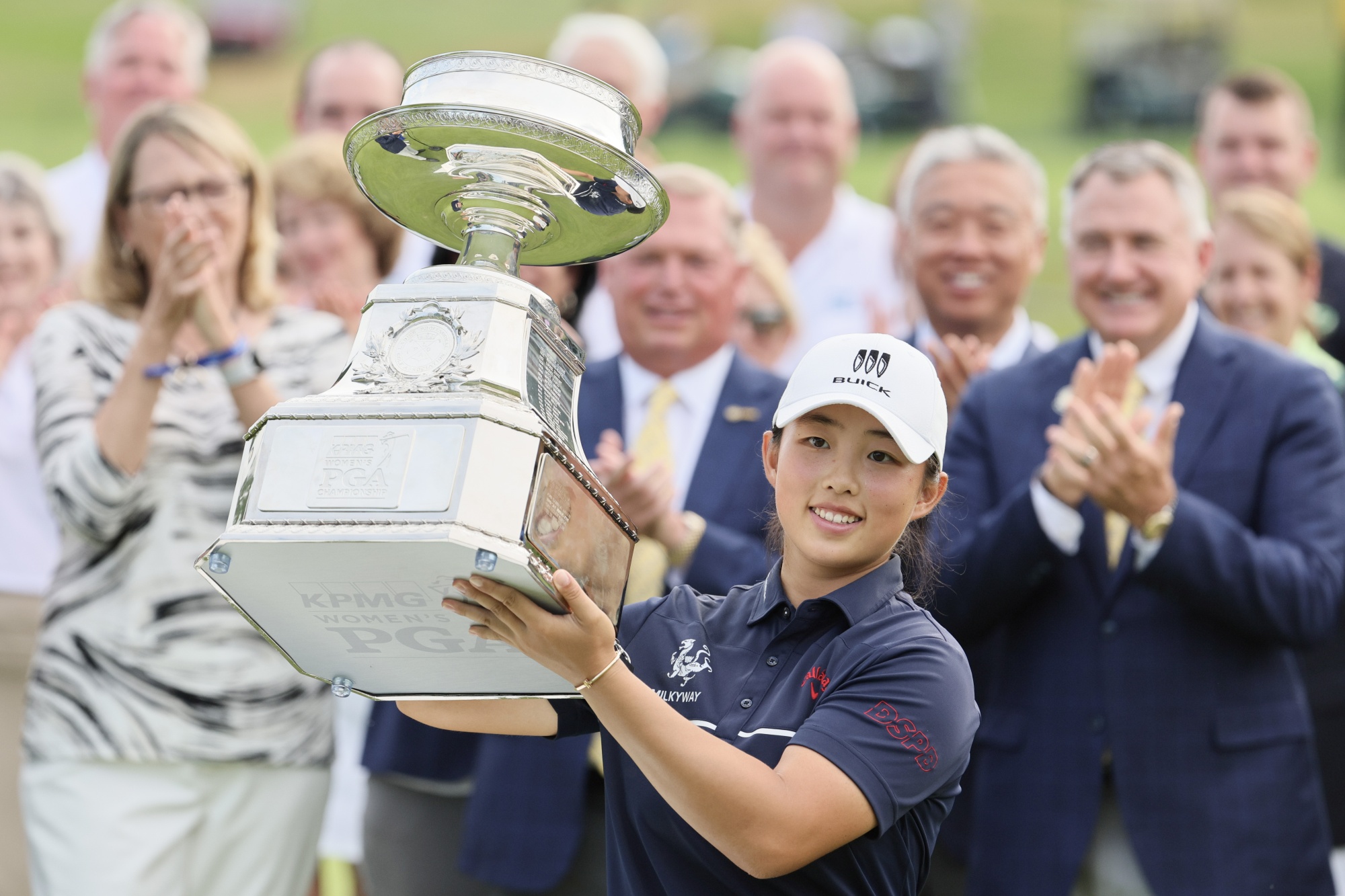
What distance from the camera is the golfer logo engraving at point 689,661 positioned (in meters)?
2.48

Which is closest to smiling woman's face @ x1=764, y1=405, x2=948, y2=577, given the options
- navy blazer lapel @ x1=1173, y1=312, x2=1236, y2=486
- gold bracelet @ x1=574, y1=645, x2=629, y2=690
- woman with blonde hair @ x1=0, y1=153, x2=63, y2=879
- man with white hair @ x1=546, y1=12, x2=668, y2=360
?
gold bracelet @ x1=574, y1=645, x2=629, y2=690

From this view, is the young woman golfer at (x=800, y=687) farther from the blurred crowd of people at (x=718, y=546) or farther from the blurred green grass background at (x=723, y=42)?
the blurred green grass background at (x=723, y=42)

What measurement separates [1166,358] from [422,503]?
2.62 m

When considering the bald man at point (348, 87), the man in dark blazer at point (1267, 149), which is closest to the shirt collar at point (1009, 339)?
the man in dark blazer at point (1267, 149)

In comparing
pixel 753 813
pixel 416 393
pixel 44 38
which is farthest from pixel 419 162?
pixel 44 38

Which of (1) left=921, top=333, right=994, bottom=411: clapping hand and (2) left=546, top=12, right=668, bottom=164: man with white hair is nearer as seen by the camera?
(1) left=921, top=333, right=994, bottom=411: clapping hand

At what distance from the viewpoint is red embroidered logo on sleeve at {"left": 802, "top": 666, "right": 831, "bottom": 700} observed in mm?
2377

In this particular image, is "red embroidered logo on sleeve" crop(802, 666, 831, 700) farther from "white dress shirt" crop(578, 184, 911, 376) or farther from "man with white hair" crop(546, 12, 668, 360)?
"man with white hair" crop(546, 12, 668, 360)

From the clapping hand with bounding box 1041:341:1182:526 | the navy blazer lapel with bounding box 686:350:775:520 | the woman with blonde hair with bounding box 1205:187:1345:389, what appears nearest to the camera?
the clapping hand with bounding box 1041:341:1182:526

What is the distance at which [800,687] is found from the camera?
2.39 meters

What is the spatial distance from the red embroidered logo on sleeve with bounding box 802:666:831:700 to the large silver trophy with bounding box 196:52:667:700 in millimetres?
303

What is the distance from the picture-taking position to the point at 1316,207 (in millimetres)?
14953

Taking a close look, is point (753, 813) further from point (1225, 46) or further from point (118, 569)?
point (1225, 46)

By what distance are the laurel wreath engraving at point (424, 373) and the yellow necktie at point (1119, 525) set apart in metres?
2.03
